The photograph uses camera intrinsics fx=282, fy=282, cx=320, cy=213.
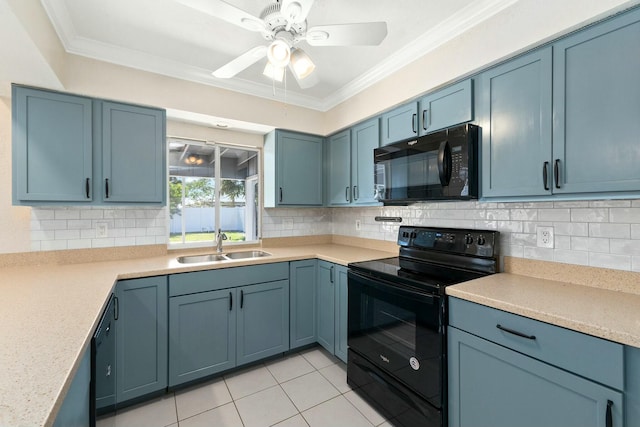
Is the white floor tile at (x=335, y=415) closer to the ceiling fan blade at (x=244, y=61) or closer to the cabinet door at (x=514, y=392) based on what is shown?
the cabinet door at (x=514, y=392)

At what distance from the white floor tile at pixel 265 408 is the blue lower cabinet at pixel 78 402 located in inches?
36.1

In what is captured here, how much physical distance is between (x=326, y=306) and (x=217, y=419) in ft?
3.67

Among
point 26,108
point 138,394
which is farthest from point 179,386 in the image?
point 26,108

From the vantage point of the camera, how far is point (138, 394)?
6.26ft

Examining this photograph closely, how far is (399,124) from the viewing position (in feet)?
7.36

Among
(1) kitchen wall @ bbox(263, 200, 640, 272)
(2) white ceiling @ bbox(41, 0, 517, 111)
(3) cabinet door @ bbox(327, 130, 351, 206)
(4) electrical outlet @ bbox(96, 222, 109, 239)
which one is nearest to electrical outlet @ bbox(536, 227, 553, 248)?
(1) kitchen wall @ bbox(263, 200, 640, 272)

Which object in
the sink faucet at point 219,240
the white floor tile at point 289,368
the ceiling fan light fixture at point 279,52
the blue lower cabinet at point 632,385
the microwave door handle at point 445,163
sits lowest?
the white floor tile at point 289,368

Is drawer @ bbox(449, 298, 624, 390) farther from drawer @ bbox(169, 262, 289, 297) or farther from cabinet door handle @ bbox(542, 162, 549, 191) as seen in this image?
drawer @ bbox(169, 262, 289, 297)

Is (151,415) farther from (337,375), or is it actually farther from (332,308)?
(332,308)

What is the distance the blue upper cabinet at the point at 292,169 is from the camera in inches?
114

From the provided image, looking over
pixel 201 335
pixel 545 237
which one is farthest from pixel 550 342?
pixel 201 335

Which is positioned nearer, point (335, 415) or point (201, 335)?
point (335, 415)

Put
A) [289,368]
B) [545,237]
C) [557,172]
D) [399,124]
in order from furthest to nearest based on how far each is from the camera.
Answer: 1. [289,368]
2. [399,124]
3. [545,237]
4. [557,172]

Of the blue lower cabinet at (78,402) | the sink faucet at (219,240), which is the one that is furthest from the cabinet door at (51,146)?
the blue lower cabinet at (78,402)
